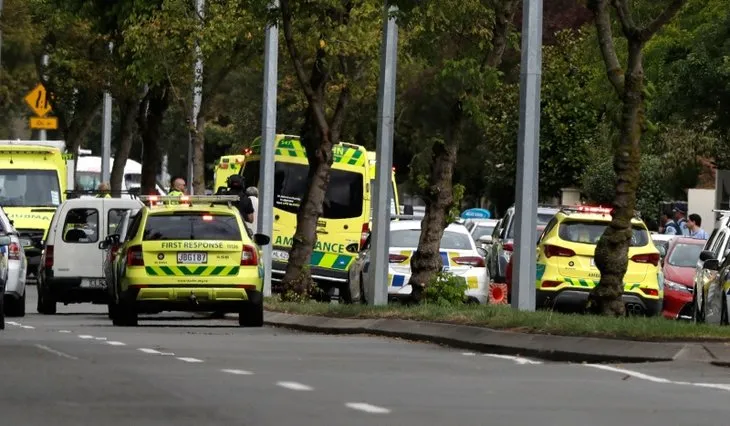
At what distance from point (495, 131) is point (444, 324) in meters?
39.6

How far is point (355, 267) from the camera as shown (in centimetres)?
3447

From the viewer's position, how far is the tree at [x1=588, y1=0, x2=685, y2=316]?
76.7 feet

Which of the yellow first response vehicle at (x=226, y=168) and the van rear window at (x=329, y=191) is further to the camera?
the yellow first response vehicle at (x=226, y=168)

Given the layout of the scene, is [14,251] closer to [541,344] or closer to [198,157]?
[541,344]

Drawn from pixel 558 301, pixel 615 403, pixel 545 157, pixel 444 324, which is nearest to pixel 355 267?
pixel 558 301

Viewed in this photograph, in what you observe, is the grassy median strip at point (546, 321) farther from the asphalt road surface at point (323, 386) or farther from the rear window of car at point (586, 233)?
the rear window of car at point (586, 233)

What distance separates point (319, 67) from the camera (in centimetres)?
3212

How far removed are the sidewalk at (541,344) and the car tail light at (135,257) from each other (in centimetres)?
241

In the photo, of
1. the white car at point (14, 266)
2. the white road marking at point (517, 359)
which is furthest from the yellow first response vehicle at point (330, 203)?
the white road marking at point (517, 359)

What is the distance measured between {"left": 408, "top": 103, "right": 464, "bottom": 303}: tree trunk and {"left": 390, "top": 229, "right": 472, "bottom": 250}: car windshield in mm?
4053

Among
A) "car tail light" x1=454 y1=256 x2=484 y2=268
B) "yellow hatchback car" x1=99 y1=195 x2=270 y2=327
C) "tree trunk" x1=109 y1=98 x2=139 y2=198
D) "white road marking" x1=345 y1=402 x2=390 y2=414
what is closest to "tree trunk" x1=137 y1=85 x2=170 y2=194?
"tree trunk" x1=109 y1=98 x2=139 y2=198

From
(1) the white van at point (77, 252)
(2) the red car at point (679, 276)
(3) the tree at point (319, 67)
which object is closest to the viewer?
(3) the tree at point (319, 67)

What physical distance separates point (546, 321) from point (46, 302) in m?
12.7

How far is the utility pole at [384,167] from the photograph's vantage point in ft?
95.0
